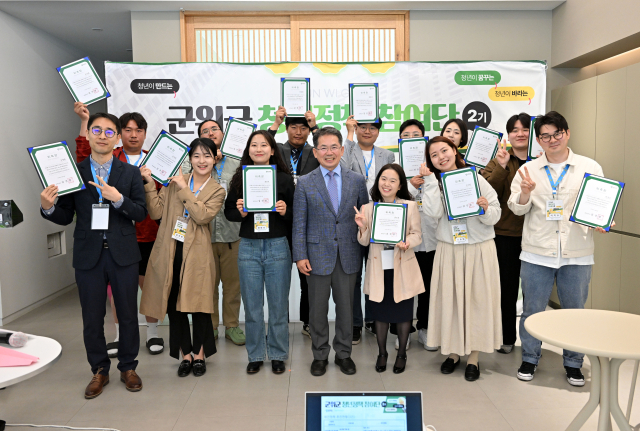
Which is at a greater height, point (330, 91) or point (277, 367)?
point (330, 91)

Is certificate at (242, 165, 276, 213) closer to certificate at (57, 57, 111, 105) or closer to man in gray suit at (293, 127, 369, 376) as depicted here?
man in gray suit at (293, 127, 369, 376)

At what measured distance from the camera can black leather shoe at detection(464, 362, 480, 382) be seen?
3.21 metres

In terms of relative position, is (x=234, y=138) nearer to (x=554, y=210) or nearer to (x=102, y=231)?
(x=102, y=231)

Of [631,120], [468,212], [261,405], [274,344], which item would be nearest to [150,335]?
[274,344]

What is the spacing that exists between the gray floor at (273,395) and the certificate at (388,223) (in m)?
0.97

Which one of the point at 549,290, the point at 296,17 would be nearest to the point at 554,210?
the point at 549,290

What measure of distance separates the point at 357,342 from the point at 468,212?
1.56m

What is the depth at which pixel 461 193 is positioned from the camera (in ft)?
10.1

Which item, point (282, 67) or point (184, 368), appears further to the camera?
point (282, 67)

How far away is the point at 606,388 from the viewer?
1976 millimetres

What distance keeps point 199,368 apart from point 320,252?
120cm

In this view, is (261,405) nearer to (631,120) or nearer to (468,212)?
(468,212)

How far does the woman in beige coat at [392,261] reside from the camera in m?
3.20

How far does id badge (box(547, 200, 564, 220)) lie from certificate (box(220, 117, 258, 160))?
7.19ft
